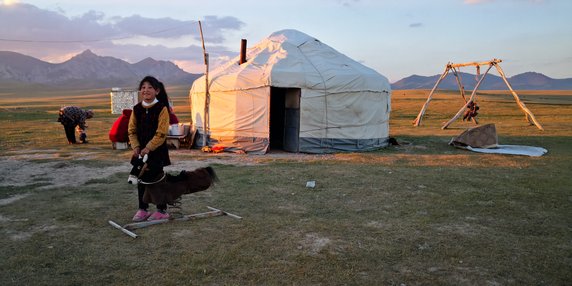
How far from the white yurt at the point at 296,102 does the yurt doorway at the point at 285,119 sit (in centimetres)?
3

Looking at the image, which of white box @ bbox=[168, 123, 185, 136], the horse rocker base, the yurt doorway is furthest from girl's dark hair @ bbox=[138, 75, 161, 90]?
white box @ bbox=[168, 123, 185, 136]

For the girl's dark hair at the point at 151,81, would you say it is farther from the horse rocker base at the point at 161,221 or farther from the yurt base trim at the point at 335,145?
the yurt base trim at the point at 335,145

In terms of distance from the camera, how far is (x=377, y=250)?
13.4 feet

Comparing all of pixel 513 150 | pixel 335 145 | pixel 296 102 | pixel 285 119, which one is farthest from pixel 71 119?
pixel 513 150

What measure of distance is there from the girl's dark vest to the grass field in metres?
0.74

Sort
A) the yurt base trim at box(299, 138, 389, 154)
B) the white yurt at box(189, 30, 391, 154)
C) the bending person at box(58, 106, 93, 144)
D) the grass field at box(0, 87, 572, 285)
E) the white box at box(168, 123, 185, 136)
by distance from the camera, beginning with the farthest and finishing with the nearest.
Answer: the bending person at box(58, 106, 93, 144), the white box at box(168, 123, 185, 136), the yurt base trim at box(299, 138, 389, 154), the white yurt at box(189, 30, 391, 154), the grass field at box(0, 87, 572, 285)

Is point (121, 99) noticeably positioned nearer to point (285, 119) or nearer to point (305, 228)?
point (285, 119)

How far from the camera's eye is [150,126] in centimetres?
462

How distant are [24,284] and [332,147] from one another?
8.75 meters

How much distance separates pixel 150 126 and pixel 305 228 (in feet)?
6.45

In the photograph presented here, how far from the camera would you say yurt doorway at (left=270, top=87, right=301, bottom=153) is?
11156 millimetres

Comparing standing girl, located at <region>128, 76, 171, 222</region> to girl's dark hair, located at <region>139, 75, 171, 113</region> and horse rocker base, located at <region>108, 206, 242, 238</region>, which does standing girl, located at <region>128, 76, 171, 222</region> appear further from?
horse rocker base, located at <region>108, 206, 242, 238</region>

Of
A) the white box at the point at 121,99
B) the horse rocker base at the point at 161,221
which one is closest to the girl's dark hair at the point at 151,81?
the horse rocker base at the point at 161,221

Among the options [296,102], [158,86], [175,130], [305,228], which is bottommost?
[305,228]
